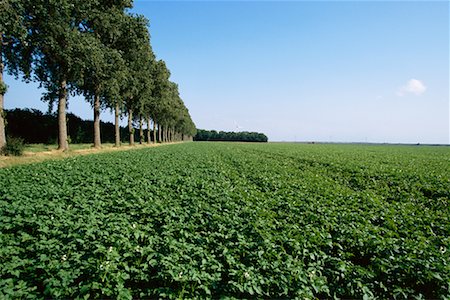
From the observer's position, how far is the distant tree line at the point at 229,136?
18825 cm

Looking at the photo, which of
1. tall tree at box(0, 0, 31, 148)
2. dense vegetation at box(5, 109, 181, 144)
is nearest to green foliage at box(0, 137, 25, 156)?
tall tree at box(0, 0, 31, 148)

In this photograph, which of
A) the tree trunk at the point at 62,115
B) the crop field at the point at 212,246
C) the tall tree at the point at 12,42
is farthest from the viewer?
the tree trunk at the point at 62,115

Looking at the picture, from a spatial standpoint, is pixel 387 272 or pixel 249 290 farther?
pixel 387 272

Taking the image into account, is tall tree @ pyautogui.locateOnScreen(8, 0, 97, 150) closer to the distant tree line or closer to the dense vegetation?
the dense vegetation

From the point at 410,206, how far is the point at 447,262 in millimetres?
5560

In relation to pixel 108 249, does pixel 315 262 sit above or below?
→ below

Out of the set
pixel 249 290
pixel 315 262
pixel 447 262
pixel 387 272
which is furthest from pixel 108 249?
pixel 447 262

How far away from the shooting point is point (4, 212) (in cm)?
754

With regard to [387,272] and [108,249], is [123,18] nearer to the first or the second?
[108,249]

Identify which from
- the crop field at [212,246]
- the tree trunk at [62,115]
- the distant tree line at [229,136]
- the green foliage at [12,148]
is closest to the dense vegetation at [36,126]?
the tree trunk at [62,115]

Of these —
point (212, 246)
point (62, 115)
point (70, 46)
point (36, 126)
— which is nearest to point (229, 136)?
point (36, 126)

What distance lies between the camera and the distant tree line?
188 m

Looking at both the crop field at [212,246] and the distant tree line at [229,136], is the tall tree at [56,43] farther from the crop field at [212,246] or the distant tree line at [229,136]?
the distant tree line at [229,136]

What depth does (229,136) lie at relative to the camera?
19125 cm
